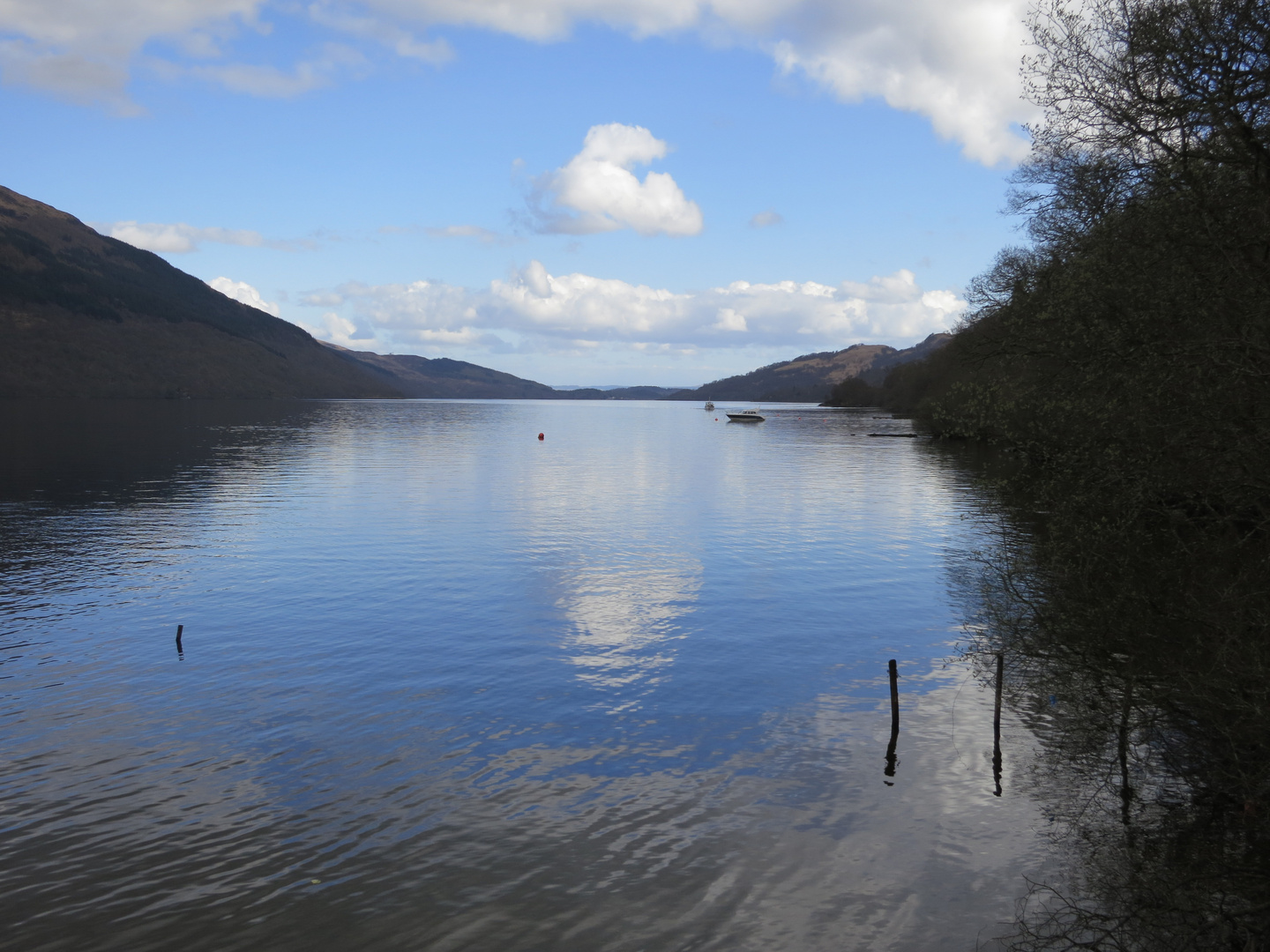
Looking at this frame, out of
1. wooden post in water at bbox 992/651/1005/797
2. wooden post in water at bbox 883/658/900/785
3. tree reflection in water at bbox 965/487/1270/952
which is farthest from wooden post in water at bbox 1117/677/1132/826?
wooden post in water at bbox 883/658/900/785

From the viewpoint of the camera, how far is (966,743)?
23.8 m

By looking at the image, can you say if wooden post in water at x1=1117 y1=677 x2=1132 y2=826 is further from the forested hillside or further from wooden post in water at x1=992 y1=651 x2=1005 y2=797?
wooden post in water at x1=992 y1=651 x2=1005 y2=797

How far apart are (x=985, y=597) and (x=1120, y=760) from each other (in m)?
19.9

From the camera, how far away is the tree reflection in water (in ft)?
49.1

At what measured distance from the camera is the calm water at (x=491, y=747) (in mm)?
15992

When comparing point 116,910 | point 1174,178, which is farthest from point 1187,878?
point 116,910

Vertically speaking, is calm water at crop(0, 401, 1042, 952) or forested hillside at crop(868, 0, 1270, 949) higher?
forested hillside at crop(868, 0, 1270, 949)

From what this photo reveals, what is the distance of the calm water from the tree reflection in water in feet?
4.37

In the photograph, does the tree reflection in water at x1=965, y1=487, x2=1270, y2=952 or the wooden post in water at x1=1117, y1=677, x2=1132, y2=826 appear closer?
the tree reflection in water at x1=965, y1=487, x2=1270, y2=952

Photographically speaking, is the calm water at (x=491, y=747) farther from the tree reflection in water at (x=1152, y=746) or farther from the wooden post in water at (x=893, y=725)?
the tree reflection in water at (x=1152, y=746)

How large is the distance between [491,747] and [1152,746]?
17.5m

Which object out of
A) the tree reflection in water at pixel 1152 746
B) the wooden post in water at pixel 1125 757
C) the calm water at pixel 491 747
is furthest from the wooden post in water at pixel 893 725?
the wooden post in water at pixel 1125 757

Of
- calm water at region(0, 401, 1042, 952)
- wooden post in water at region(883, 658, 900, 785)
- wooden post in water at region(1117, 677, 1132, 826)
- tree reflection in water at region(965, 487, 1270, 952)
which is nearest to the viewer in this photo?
tree reflection in water at region(965, 487, 1270, 952)

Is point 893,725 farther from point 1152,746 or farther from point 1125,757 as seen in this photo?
point 1152,746
